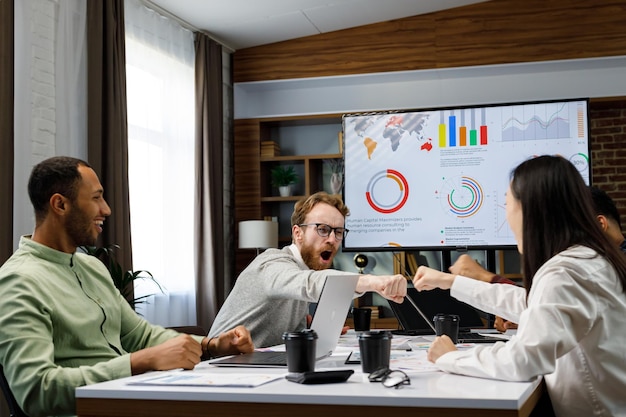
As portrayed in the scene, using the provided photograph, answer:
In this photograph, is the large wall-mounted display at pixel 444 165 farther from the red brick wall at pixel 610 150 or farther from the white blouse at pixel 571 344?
the white blouse at pixel 571 344

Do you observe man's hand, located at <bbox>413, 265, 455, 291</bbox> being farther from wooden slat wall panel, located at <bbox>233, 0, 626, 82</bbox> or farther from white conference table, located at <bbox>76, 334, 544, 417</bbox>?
wooden slat wall panel, located at <bbox>233, 0, 626, 82</bbox>

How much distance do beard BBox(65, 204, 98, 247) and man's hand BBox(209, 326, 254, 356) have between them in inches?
19.3

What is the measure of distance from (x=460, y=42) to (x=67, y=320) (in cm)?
470

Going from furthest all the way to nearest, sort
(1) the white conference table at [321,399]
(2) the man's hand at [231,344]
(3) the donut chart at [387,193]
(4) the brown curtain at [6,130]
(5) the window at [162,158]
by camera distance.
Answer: (3) the donut chart at [387,193], (5) the window at [162,158], (4) the brown curtain at [6,130], (2) the man's hand at [231,344], (1) the white conference table at [321,399]

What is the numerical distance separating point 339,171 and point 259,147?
2.30 ft

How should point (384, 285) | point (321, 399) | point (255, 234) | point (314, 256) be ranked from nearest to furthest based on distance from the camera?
1. point (321, 399)
2. point (384, 285)
3. point (314, 256)
4. point (255, 234)

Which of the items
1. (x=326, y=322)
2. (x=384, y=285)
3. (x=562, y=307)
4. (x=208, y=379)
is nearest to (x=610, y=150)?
(x=384, y=285)

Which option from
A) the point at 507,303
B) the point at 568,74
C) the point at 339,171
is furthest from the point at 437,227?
the point at 507,303

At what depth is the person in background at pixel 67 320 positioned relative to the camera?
1773 mm

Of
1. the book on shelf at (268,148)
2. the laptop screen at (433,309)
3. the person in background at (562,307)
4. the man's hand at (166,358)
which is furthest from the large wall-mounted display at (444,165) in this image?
the man's hand at (166,358)

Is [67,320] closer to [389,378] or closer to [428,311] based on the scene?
[389,378]

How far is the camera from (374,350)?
5.59ft

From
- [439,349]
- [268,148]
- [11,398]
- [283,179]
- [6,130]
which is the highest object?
[268,148]

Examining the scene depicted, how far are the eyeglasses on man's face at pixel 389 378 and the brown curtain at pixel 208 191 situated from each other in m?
4.35
